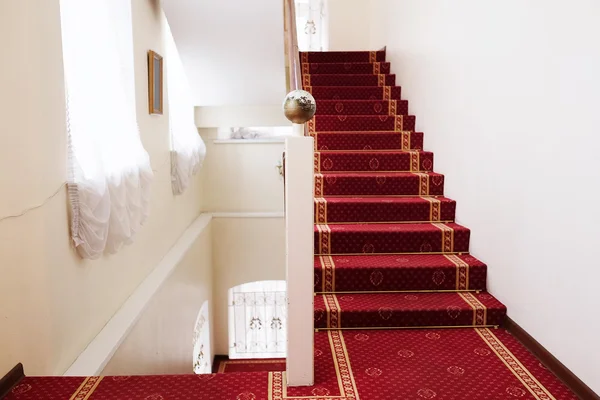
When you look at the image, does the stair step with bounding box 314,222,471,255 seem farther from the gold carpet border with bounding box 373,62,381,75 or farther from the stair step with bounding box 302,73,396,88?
the gold carpet border with bounding box 373,62,381,75

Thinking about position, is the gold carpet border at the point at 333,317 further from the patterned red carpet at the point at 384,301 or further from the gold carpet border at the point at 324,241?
the gold carpet border at the point at 324,241

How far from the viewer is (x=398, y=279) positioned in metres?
3.21

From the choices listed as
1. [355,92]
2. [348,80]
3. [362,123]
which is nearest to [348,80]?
[348,80]

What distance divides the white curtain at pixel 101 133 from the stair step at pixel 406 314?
1.38 metres

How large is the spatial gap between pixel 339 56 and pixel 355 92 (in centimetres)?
103

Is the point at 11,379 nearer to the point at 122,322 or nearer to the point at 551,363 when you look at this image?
the point at 122,322

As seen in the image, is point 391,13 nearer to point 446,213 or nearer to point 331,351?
point 446,213

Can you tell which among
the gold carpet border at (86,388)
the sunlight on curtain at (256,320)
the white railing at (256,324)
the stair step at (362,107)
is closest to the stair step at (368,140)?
the stair step at (362,107)

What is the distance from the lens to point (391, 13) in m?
6.27

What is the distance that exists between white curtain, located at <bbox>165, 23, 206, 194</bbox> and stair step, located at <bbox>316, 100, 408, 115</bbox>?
5.12 feet

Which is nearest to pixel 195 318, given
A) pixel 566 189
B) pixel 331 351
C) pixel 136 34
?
pixel 136 34

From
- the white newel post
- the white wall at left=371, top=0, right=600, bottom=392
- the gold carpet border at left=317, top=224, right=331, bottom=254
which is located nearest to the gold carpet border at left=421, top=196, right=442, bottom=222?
the white wall at left=371, top=0, right=600, bottom=392

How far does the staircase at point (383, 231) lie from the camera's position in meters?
2.96

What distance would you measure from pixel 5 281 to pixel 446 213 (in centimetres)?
286
